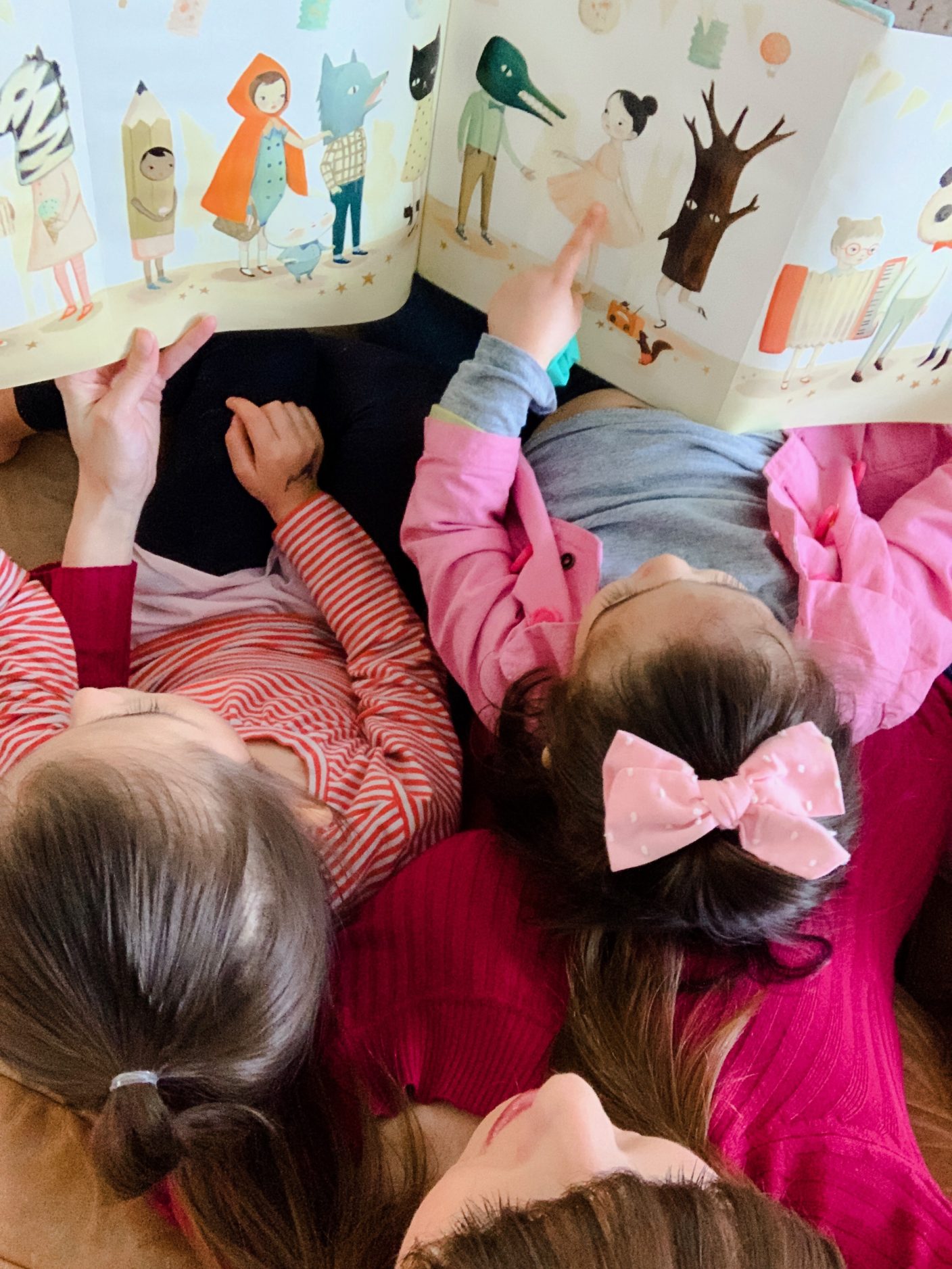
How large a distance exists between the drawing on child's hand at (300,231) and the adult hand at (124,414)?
70mm

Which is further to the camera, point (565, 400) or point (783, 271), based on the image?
point (565, 400)

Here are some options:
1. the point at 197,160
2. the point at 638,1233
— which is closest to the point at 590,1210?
the point at 638,1233

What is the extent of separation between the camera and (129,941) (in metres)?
0.44

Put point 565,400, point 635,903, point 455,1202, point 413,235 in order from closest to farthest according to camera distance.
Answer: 1. point 455,1202
2. point 635,903
3. point 413,235
4. point 565,400

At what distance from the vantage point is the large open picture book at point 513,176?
52cm

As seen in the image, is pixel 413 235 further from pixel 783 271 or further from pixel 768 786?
pixel 768 786

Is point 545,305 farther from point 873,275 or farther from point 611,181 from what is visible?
point 873,275

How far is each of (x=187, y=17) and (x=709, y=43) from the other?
0.97 feet

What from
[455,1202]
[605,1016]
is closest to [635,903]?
[605,1016]

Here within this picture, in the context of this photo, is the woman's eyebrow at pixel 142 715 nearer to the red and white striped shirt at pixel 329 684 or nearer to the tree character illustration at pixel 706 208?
the red and white striped shirt at pixel 329 684

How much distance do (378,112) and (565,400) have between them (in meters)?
0.33

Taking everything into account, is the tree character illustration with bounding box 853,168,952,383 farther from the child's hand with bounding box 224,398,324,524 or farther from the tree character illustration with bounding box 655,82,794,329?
the child's hand with bounding box 224,398,324,524

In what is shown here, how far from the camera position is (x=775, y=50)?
20.7 inches

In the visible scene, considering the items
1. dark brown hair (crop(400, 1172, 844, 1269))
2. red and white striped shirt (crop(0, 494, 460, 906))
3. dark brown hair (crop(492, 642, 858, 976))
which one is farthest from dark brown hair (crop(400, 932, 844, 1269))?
red and white striped shirt (crop(0, 494, 460, 906))
